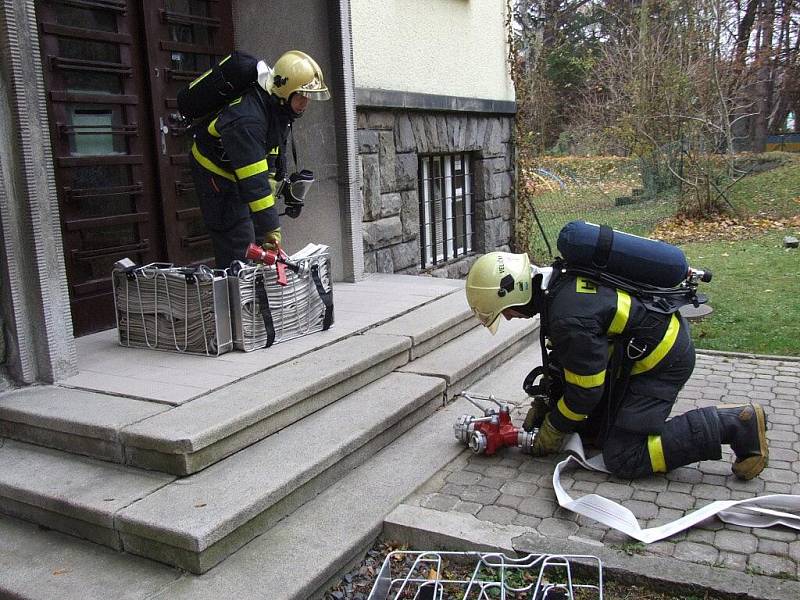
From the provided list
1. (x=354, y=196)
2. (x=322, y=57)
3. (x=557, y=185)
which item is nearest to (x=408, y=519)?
(x=354, y=196)

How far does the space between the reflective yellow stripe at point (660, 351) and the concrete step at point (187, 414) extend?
1645 mm

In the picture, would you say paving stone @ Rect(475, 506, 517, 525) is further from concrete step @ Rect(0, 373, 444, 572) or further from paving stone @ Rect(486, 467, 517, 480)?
concrete step @ Rect(0, 373, 444, 572)

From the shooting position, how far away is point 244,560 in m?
3.19

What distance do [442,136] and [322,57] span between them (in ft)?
8.01

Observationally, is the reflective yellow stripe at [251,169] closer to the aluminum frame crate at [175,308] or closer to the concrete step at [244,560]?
the aluminum frame crate at [175,308]

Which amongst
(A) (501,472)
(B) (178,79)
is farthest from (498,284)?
(B) (178,79)

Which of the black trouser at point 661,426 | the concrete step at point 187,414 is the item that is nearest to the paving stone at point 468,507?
the black trouser at point 661,426

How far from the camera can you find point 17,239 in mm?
4086

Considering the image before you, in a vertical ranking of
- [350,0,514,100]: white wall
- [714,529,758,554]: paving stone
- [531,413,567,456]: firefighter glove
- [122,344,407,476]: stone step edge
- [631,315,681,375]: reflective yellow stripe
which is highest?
[350,0,514,100]: white wall

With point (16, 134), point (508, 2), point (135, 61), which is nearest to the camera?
point (16, 134)

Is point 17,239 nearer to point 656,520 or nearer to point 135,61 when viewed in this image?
point 135,61

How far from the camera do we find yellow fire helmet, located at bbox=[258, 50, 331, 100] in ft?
16.5

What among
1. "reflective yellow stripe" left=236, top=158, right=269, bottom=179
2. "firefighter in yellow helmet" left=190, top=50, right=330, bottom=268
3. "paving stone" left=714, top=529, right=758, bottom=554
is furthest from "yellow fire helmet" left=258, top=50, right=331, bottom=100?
"paving stone" left=714, top=529, right=758, bottom=554

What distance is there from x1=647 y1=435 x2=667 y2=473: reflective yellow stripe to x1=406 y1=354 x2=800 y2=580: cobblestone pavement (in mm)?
88
